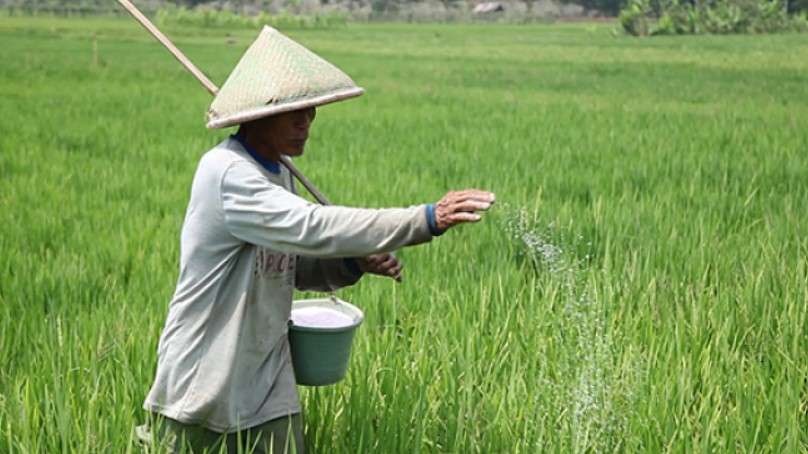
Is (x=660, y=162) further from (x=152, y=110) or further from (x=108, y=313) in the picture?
(x=152, y=110)

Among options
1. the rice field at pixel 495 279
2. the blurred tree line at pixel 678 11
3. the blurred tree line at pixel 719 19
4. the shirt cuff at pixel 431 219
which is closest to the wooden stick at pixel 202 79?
the shirt cuff at pixel 431 219

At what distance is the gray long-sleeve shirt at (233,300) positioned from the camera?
1642 mm

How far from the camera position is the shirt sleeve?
1.55m

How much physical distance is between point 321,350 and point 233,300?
0.20 metres

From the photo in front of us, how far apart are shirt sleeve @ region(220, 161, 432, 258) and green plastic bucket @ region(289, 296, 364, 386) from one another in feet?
0.75

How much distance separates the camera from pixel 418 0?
75.8 metres

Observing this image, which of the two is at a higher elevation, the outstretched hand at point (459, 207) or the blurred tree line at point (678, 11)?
the outstretched hand at point (459, 207)

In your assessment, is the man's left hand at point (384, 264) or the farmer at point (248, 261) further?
the man's left hand at point (384, 264)

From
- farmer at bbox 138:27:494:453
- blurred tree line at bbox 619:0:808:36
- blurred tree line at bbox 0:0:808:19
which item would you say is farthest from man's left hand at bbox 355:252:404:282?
blurred tree line at bbox 619:0:808:36

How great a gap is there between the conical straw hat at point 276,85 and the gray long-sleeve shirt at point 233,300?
8cm

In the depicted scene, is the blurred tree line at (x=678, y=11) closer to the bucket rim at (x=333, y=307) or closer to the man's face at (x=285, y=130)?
the bucket rim at (x=333, y=307)

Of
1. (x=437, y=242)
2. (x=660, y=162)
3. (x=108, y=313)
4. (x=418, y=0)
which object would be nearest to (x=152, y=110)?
(x=660, y=162)

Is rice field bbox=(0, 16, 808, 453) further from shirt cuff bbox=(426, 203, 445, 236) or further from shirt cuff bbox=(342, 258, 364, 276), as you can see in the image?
shirt cuff bbox=(426, 203, 445, 236)

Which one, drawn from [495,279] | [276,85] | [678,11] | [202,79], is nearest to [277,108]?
[276,85]
